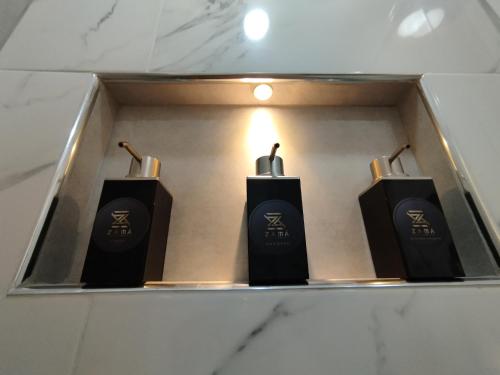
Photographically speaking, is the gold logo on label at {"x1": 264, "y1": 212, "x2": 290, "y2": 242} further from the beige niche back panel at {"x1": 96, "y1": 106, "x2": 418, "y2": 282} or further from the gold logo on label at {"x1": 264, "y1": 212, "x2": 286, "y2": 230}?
the beige niche back panel at {"x1": 96, "y1": 106, "x2": 418, "y2": 282}

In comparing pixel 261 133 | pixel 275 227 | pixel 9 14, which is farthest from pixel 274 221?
pixel 9 14

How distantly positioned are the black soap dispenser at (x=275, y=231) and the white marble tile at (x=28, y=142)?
0.32 meters

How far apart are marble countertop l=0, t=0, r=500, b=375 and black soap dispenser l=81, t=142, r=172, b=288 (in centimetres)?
4

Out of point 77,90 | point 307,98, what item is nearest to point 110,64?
point 77,90

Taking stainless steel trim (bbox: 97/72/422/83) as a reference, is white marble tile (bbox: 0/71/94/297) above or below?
below

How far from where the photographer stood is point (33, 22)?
63cm

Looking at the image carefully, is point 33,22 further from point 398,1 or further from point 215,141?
point 398,1

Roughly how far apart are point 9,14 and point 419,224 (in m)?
0.95

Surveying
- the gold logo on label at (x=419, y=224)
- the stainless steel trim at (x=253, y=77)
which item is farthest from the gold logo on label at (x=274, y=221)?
the stainless steel trim at (x=253, y=77)

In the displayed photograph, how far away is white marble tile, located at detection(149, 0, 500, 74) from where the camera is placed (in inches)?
23.6

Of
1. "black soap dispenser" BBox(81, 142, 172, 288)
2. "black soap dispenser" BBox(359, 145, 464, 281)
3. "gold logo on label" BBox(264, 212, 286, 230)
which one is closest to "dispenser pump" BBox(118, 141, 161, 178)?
"black soap dispenser" BBox(81, 142, 172, 288)

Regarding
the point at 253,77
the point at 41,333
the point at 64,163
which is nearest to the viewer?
the point at 41,333

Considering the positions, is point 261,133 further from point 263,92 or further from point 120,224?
point 120,224

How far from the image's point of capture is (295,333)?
14.0 inches
